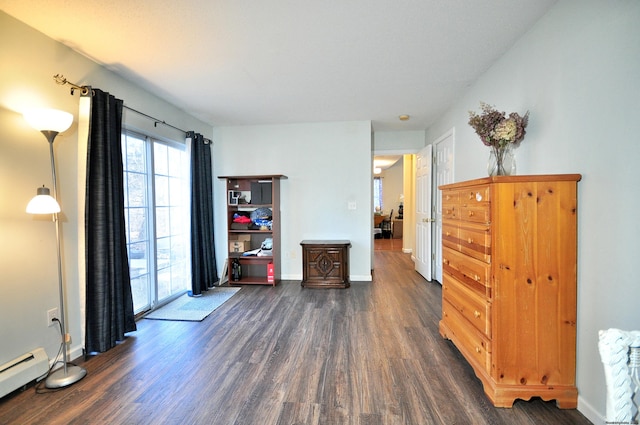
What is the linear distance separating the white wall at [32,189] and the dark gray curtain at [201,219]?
1462 millimetres

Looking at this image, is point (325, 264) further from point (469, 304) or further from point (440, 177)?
point (469, 304)

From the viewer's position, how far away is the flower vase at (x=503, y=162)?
189 centimetres

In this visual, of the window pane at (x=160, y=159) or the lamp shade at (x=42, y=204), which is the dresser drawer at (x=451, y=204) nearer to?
the lamp shade at (x=42, y=204)

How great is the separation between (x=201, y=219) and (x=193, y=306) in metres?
1.18

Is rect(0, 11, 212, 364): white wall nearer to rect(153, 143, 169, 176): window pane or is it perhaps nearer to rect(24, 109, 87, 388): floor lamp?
rect(24, 109, 87, 388): floor lamp

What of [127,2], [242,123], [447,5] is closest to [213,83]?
[127,2]

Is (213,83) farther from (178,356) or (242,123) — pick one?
(178,356)

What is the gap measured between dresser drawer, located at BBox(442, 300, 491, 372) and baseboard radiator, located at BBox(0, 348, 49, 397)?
2.99 meters

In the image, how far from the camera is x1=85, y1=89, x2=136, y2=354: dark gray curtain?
88.4 inches

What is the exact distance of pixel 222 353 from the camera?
7.38ft

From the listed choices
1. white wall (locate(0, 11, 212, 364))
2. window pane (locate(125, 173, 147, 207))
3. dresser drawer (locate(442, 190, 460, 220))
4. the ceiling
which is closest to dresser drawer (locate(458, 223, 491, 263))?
dresser drawer (locate(442, 190, 460, 220))

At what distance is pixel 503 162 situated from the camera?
75.0 inches

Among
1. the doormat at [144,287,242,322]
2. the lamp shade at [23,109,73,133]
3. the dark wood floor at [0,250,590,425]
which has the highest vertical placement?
the lamp shade at [23,109,73,133]

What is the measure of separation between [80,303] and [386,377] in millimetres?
2490
